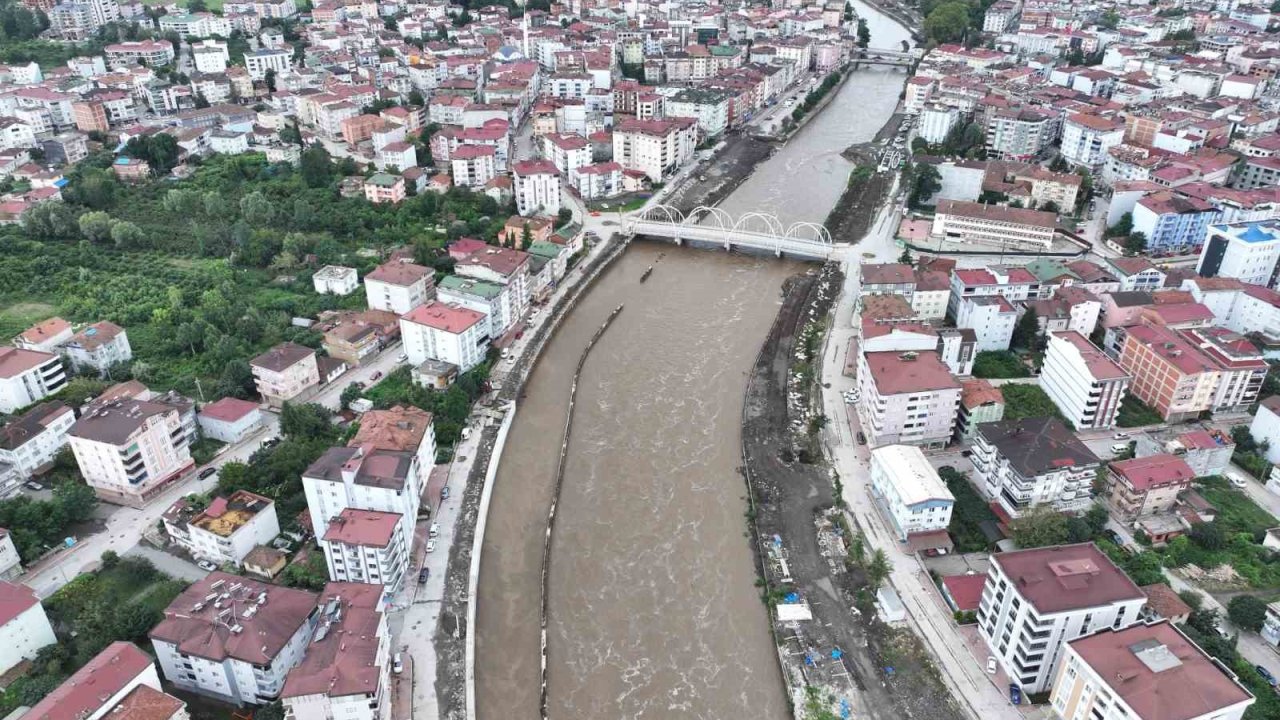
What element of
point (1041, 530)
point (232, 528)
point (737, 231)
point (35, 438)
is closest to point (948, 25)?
point (737, 231)

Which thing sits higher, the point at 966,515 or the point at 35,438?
the point at 35,438

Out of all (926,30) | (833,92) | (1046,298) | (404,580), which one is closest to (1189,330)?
(1046,298)

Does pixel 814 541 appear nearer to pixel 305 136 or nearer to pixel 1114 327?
pixel 1114 327

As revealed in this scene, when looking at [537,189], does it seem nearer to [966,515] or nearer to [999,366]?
[999,366]

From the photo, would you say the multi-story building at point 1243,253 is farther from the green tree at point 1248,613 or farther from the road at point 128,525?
the road at point 128,525

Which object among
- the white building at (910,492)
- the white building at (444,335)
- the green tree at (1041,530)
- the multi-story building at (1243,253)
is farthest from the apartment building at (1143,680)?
the multi-story building at (1243,253)


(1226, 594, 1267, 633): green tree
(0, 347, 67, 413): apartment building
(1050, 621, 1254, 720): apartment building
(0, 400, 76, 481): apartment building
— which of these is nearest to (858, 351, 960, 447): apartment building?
(1226, 594, 1267, 633): green tree
